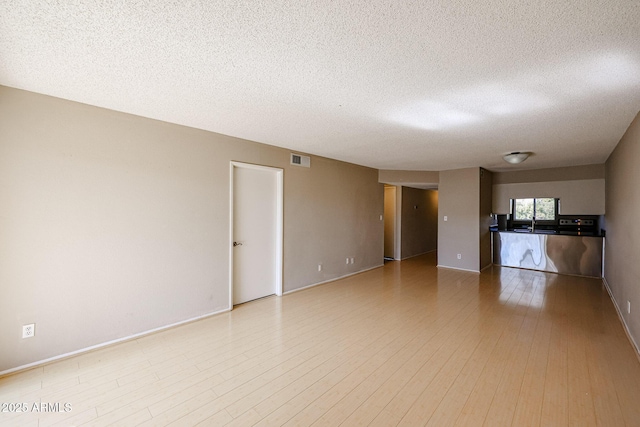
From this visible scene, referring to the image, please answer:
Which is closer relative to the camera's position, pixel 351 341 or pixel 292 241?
pixel 351 341

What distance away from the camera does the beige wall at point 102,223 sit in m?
2.42

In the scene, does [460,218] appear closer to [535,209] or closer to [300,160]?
[535,209]

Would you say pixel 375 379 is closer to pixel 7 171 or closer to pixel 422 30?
pixel 422 30

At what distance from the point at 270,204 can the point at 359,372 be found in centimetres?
286

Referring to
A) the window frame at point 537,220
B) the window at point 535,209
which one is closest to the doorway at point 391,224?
the window frame at point 537,220

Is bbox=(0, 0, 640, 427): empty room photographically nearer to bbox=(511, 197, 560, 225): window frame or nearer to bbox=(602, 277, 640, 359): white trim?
bbox=(602, 277, 640, 359): white trim

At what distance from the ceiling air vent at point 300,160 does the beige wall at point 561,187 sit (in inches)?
210

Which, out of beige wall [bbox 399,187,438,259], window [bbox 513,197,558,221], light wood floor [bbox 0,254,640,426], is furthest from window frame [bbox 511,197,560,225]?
light wood floor [bbox 0,254,640,426]

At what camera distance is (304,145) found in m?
4.40

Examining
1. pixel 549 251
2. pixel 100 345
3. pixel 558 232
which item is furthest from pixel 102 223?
pixel 558 232

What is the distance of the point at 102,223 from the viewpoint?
9.34ft

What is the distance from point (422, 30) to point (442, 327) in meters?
3.18

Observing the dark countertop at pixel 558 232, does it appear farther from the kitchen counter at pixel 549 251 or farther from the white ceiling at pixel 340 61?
the white ceiling at pixel 340 61

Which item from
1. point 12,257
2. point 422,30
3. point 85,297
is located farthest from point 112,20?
point 85,297
